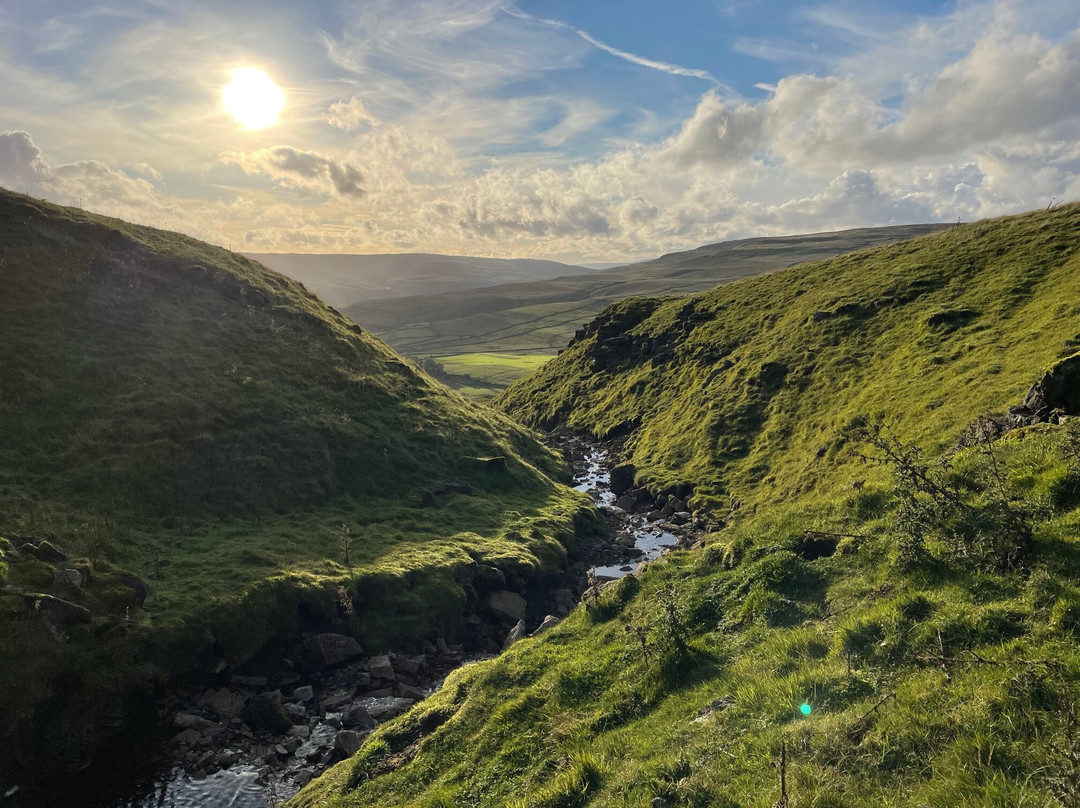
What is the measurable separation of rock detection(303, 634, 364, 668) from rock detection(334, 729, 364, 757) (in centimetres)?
656

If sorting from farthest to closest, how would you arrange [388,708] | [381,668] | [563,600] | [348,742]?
1. [563,600]
2. [381,668]
3. [388,708]
4. [348,742]

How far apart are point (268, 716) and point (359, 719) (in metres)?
3.83

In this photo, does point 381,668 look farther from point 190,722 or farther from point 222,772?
point 190,722

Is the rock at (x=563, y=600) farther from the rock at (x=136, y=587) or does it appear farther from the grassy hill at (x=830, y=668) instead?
the rock at (x=136, y=587)

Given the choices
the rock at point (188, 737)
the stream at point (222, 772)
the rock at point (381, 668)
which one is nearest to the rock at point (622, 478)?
the rock at point (381, 668)

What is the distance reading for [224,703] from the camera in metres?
24.4

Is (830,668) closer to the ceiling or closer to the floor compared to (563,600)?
closer to the ceiling

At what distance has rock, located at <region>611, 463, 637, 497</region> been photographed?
194ft

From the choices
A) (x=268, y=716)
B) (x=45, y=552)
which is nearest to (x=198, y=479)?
(x=45, y=552)

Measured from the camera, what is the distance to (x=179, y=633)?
25641mm

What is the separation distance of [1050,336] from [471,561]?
41.3 m

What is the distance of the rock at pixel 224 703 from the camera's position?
23906mm

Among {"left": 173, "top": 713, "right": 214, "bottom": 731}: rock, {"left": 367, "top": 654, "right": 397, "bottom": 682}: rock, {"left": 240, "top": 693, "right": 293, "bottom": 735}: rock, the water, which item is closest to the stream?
{"left": 173, "top": 713, "right": 214, "bottom": 731}: rock

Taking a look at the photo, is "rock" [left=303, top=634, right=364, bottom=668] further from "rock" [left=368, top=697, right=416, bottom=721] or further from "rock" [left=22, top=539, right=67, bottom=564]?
"rock" [left=22, top=539, right=67, bottom=564]
